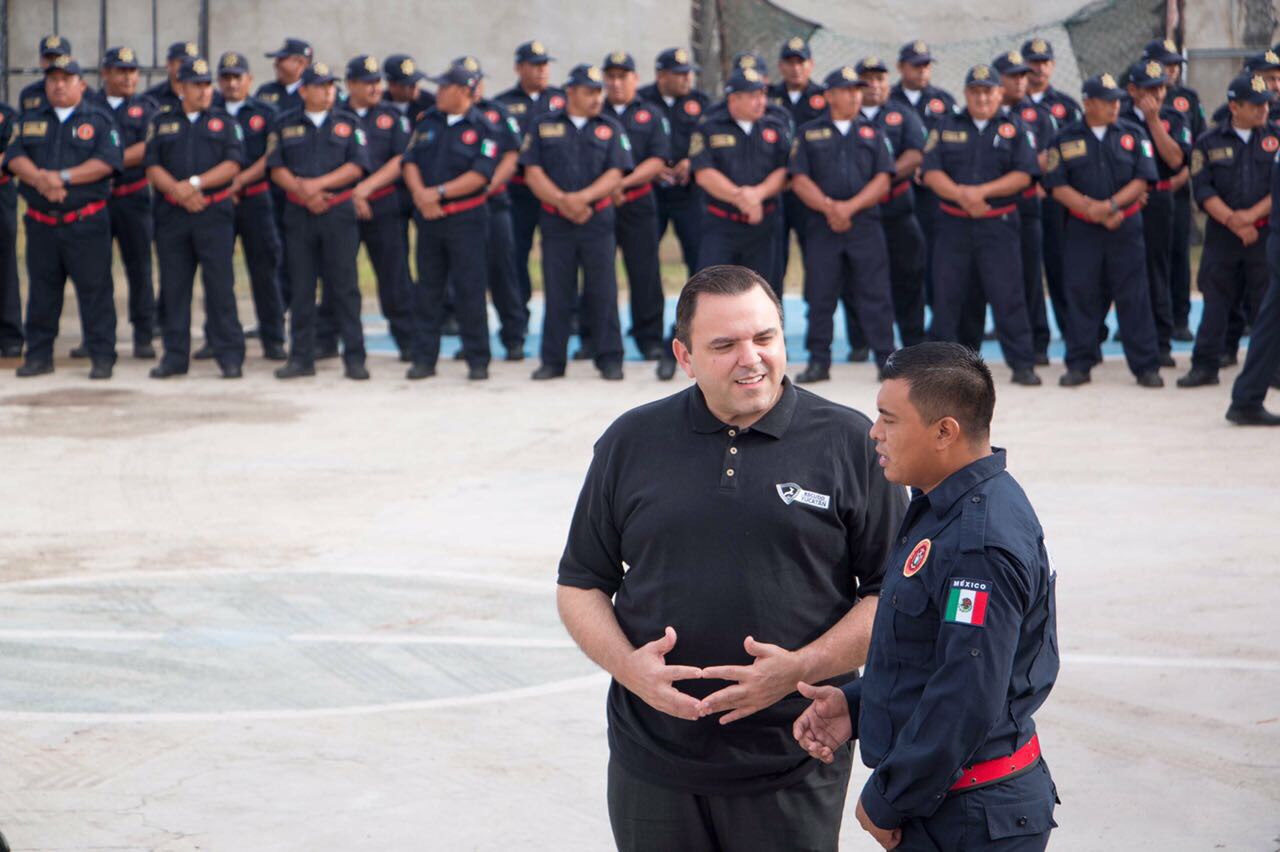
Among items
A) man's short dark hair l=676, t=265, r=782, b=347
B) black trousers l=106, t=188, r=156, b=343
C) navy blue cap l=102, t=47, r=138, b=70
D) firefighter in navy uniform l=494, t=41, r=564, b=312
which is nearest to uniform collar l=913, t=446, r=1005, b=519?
man's short dark hair l=676, t=265, r=782, b=347

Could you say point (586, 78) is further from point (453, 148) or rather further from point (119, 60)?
point (119, 60)

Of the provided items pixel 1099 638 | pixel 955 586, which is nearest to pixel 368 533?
pixel 1099 638

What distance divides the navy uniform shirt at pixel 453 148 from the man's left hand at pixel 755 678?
1003 cm

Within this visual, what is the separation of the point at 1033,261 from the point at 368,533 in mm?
6729

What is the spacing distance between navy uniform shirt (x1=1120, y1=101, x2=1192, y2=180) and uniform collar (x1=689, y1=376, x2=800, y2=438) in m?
10.4

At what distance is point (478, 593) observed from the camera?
7605 millimetres

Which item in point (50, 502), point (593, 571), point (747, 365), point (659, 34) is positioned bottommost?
point (50, 502)

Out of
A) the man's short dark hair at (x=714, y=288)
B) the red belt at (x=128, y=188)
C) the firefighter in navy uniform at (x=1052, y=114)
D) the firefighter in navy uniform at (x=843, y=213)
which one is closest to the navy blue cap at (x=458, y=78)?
the firefighter in navy uniform at (x=843, y=213)

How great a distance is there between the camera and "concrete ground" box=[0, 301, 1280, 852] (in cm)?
523

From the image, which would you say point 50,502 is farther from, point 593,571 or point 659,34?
point 659,34

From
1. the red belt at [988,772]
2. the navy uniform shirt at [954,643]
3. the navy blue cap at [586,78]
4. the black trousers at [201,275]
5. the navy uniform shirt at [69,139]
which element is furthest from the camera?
the black trousers at [201,275]

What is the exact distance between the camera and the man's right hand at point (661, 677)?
3381 millimetres

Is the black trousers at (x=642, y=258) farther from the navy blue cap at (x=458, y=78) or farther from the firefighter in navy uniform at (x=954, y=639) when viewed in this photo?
the firefighter in navy uniform at (x=954, y=639)

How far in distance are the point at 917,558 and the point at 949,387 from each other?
310 millimetres
